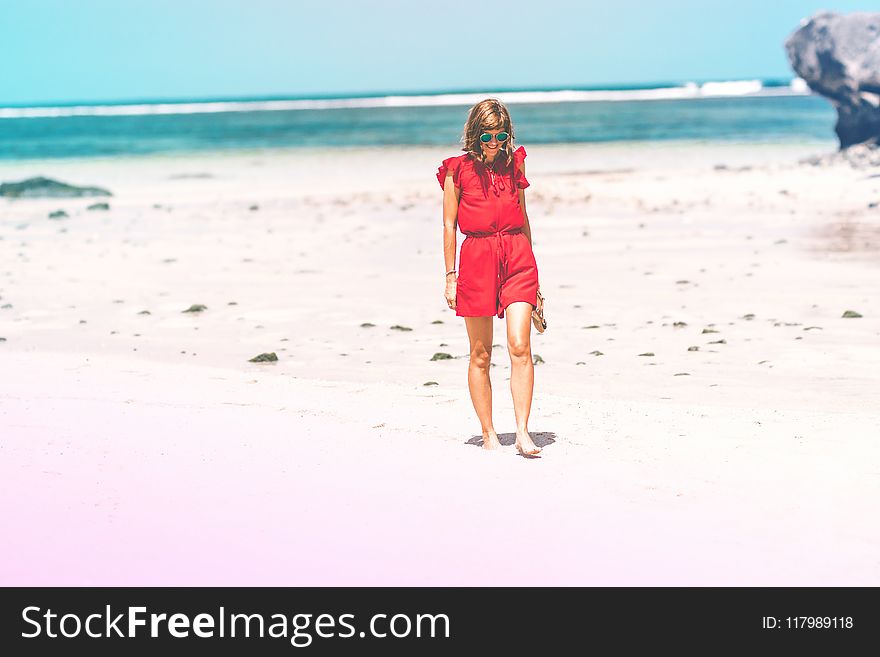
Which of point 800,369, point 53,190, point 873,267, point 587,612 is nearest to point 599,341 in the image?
point 800,369

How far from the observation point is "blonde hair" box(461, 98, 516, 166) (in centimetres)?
536

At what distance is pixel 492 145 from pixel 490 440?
137 cm

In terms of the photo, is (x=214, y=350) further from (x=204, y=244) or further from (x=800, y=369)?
(x=204, y=244)

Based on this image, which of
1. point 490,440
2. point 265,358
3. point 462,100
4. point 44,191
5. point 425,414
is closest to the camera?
point 490,440

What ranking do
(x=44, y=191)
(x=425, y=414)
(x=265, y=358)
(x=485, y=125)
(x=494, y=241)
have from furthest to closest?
(x=44, y=191)
(x=265, y=358)
(x=425, y=414)
(x=494, y=241)
(x=485, y=125)

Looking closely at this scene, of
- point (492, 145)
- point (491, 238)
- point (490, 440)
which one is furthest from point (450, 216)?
point (490, 440)

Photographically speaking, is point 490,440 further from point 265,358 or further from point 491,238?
point 265,358

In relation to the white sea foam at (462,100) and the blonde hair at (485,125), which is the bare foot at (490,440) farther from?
the white sea foam at (462,100)

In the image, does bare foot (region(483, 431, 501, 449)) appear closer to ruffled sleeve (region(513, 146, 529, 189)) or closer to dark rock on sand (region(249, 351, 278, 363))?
ruffled sleeve (region(513, 146, 529, 189))

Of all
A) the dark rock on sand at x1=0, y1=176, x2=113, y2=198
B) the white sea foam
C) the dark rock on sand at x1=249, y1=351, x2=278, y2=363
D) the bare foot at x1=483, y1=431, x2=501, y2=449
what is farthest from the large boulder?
the white sea foam

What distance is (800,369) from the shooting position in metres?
7.71

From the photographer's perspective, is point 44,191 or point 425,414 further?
point 44,191

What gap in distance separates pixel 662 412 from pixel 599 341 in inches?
104

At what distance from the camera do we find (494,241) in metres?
5.48
